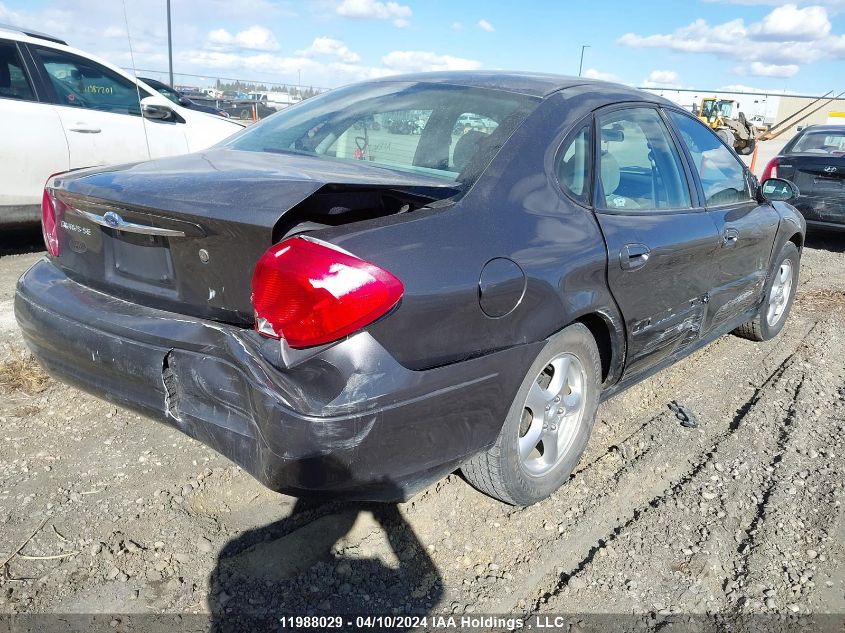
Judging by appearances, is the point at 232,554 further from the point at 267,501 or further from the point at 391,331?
the point at 391,331

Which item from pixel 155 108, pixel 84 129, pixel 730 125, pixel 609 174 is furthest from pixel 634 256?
pixel 730 125

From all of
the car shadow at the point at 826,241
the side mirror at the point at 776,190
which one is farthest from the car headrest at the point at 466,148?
the car shadow at the point at 826,241

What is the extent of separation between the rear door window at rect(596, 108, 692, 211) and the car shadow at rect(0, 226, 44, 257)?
541 cm

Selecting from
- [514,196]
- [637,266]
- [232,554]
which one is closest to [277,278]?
[514,196]

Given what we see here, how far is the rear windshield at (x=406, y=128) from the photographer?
101 inches

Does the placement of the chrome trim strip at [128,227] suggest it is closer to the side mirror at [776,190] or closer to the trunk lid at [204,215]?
the trunk lid at [204,215]

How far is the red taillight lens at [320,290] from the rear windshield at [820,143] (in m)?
8.83

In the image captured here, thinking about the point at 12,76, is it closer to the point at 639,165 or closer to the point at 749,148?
the point at 639,165

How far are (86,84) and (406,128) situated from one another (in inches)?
181

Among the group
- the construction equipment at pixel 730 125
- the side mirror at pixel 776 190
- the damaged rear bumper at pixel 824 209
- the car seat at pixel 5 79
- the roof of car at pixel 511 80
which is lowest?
the construction equipment at pixel 730 125

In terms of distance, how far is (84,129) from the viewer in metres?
5.95

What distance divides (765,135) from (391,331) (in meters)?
27.4

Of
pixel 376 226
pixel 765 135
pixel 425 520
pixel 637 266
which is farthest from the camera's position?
pixel 765 135

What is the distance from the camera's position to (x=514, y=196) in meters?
2.39
